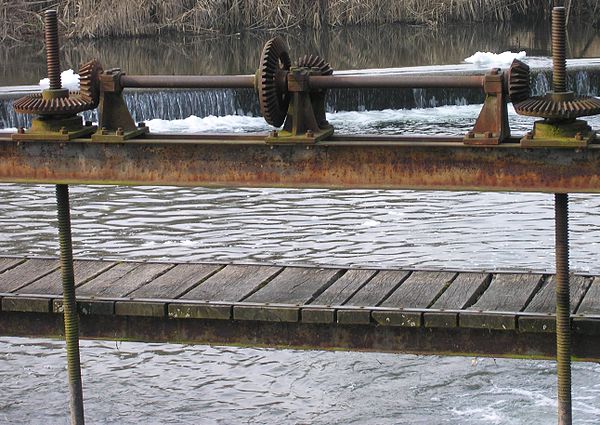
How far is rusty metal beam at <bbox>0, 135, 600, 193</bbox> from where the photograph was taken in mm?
6328

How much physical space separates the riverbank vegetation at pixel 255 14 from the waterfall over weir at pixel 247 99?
26.4ft

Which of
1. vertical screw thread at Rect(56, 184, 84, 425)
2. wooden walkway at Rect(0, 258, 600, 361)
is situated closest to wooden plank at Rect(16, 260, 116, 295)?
wooden walkway at Rect(0, 258, 600, 361)

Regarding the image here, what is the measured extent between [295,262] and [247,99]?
9770 millimetres

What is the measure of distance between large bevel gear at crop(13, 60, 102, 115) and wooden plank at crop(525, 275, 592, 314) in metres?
2.58

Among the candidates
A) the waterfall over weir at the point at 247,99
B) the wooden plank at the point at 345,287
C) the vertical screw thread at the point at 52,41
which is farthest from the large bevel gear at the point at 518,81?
the waterfall over weir at the point at 247,99

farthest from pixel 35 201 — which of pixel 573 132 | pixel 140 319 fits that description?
pixel 573 132

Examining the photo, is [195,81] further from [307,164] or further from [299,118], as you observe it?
[307,164]

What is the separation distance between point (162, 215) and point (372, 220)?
229cm

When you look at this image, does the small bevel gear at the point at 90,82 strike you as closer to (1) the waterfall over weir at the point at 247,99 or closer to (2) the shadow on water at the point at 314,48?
(1) the waterfall over weir at the point at 247,99

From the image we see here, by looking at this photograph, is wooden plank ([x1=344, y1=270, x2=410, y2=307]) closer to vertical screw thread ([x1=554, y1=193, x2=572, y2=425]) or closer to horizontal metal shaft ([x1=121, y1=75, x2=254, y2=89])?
vertical screw thread ([x1=554, y1=193, x2=572, y2=425])

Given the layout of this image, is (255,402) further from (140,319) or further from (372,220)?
(372,220)

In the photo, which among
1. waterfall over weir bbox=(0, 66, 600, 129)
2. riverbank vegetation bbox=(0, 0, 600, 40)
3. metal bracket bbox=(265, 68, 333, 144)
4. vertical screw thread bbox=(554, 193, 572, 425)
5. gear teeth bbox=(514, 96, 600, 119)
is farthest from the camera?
riverbank vegetation bbox=(0, 0, 600, 40)

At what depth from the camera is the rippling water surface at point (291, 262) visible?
9.36 m

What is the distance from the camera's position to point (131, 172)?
6816mm
